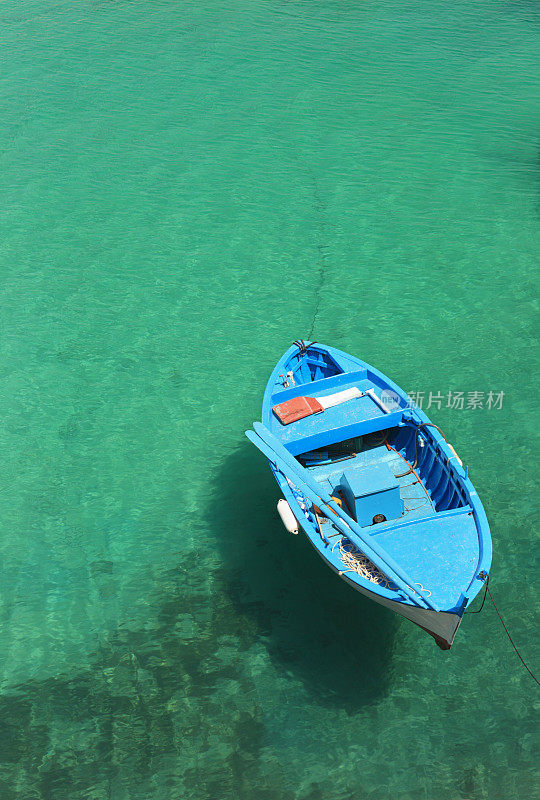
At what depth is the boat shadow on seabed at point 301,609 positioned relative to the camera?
8.95 meters

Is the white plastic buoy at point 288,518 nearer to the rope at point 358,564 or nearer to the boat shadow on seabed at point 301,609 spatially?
the rope at point 358,564

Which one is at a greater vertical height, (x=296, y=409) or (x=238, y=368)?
(x=296, y=409)

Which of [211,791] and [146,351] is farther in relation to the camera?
[146,351]

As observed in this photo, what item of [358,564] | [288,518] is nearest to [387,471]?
[358,564]

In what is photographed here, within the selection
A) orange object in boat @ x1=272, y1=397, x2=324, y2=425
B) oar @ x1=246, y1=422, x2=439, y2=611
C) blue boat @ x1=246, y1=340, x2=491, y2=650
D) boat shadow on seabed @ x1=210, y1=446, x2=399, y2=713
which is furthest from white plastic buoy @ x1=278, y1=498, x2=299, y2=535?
orange object in boat @ x1=272, y1=397, x2=324, y2=425

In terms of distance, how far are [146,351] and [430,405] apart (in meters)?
5.78

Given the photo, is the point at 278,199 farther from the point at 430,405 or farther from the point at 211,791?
the point at 211,791

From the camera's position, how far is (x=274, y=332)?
47.9ft

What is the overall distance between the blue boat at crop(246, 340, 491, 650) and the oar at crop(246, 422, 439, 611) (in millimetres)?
15

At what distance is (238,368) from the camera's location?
13.8m

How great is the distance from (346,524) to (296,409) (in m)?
2.41

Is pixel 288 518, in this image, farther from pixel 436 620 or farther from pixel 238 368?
pixel 238 368

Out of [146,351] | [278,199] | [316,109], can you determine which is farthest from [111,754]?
[316,109]

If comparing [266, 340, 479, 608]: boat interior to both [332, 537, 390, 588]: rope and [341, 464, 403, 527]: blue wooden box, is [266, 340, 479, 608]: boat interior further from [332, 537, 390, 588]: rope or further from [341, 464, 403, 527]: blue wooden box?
[332, 537, 390, 588]: rope
